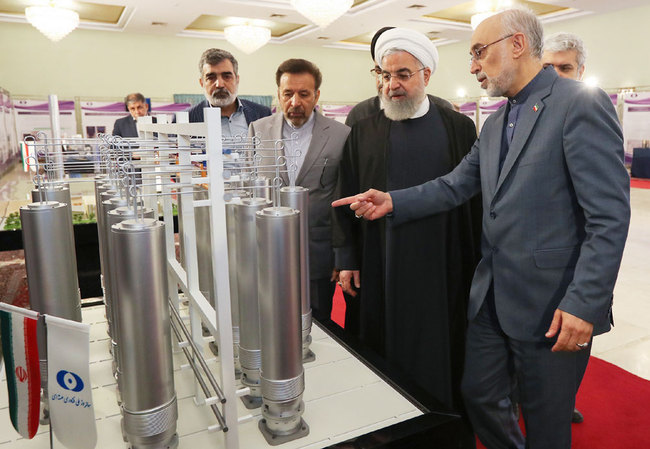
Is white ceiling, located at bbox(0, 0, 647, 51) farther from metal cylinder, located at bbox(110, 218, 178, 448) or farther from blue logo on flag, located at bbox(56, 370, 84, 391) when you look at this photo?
blue logo on flag, located at bbox(56, 370, 84, 391)

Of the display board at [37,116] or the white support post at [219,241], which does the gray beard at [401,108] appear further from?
the display board at [37,116]

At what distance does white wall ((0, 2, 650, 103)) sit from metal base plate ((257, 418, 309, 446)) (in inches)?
432

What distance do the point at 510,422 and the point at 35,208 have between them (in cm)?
180

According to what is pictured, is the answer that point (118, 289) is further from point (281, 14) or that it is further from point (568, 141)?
point (281, 14)

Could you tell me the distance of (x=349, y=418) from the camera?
1.31 metres

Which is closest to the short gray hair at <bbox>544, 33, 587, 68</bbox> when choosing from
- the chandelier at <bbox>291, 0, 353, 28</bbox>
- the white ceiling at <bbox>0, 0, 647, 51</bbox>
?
A: the chandelier at <bbox>291, 0, 353, 28</bbox>

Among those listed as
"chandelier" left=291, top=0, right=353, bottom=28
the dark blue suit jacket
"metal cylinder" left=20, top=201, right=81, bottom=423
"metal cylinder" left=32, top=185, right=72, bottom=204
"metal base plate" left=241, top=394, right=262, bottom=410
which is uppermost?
"chandelier" left=291, top=0, right=353, bottom=28

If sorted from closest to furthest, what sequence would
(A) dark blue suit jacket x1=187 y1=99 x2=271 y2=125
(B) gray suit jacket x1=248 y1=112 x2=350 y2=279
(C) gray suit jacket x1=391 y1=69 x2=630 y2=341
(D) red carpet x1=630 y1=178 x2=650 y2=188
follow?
(C) gray suit jacket x1=391 y1=69 x2=630 y2=341
(B) gray suit jacket x1=248 y1=112 x2=350 y2=279
(A) dark blue suit jacket x1=187 y1=99 x2=271 y2=125
(D) red carpet x1=630 y1=178 x2=650 y2=188

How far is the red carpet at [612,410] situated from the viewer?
2.36 m

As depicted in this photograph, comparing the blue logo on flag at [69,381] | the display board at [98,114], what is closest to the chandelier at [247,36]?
the display board at [98,114]

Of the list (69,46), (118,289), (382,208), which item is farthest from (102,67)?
(118,289)

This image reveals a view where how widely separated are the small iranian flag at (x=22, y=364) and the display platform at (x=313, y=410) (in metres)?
0.21

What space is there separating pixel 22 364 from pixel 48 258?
18.5 inches

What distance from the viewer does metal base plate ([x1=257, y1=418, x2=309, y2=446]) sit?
47.9 inches
